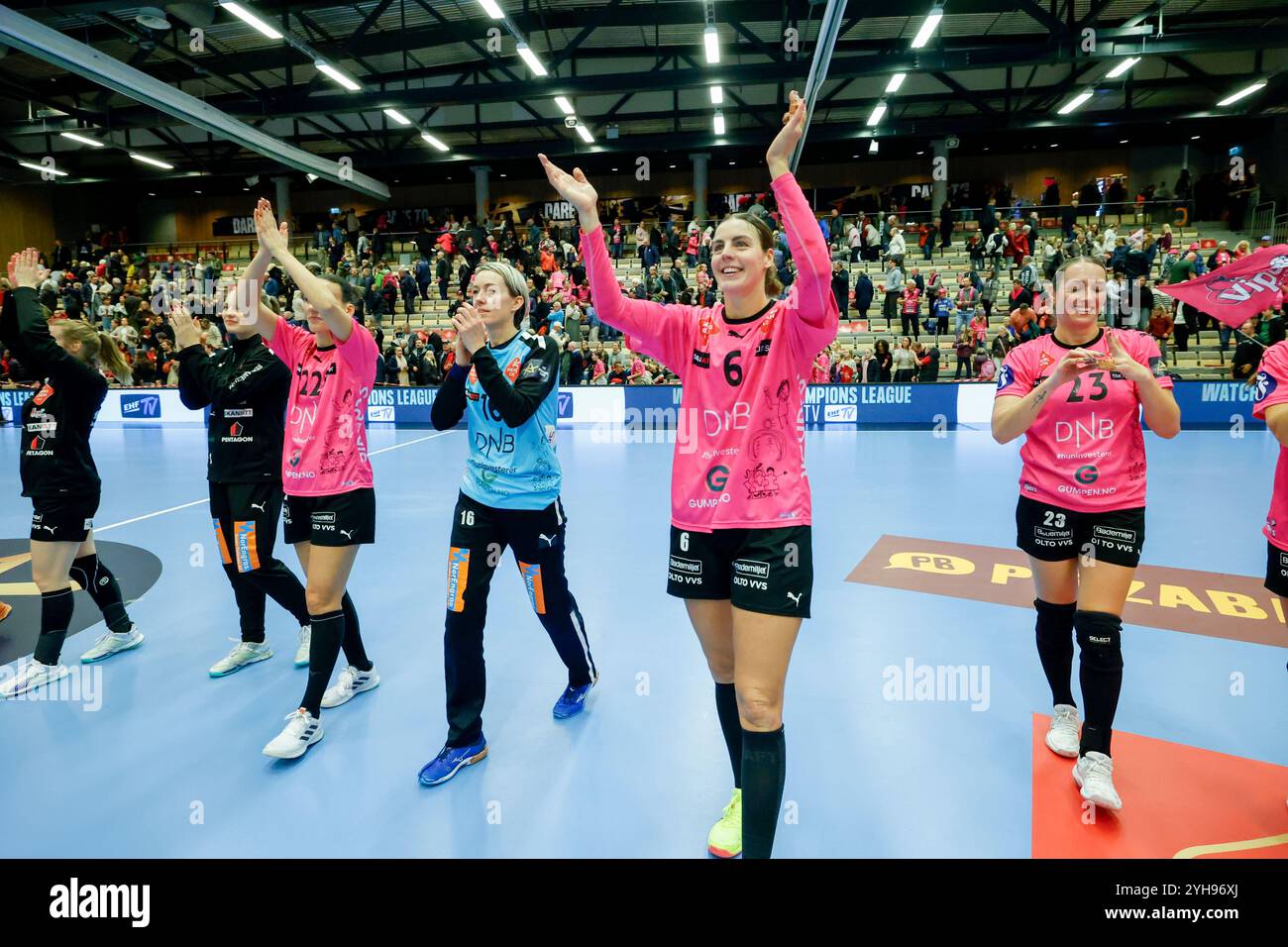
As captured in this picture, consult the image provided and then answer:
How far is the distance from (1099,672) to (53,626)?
189 inches

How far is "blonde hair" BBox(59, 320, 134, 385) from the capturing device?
393 centimetres

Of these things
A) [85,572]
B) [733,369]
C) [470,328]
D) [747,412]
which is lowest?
[85,572]

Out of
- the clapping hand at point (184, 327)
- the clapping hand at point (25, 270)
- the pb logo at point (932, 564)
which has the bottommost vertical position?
the pb logo at point (932, 564)

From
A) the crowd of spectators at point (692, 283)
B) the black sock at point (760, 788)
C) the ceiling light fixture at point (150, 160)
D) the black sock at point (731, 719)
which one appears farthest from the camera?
the ceiling light fixture at point (150, 160)

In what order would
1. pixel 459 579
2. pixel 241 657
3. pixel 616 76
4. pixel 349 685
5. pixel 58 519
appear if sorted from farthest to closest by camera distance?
pixel 616 76
pixel 241 657
pixel 58 519
pixel 349 685
pixel 459 579

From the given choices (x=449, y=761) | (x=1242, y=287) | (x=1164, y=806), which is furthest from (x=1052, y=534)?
(x=449, y=761)

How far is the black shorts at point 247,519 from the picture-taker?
12.0ft

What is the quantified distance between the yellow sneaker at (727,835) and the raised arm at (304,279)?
2287mm

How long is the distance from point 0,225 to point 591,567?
107 feet

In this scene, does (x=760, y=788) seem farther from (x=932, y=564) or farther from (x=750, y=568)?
(x=932, y=564)

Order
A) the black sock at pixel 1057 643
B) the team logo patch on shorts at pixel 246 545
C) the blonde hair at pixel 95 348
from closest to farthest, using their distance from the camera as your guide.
A: the black sock at pixel 1057 643 < the team logo patch on shorts at pixel 246 545 < the blonde hair at pixel 95 348

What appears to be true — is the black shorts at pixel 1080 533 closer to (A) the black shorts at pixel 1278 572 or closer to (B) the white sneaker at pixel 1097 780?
(A) the black shorts at pixel 1278 572

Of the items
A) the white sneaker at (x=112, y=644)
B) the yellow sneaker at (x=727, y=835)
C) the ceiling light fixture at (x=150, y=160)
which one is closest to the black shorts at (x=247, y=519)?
the white sneaker at (x=112, y=644)

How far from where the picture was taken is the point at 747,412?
2152 mm
